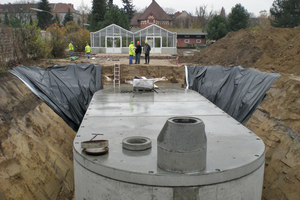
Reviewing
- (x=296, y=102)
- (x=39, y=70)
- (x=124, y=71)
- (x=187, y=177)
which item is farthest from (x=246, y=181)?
(x=124, y=71)

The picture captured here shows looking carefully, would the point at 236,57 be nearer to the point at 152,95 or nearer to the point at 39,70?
the point at 152,95

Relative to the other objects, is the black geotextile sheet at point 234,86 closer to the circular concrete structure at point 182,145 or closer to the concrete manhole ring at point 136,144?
the concrete manhole ring at point 136,144

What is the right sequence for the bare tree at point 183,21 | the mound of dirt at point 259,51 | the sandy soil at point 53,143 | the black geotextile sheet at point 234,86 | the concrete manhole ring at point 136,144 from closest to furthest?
the concrete manhole ring at point 136,144 → the sandy soil at point 53,143 → the black geotextile sheet at point 234,86 → the mound of dirt at point 259,51 → the bare tree at point 183,21

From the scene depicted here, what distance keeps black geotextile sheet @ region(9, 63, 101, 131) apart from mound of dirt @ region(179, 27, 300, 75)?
8.43m

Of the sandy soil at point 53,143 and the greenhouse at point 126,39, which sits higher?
the greenhouse at point 126,39

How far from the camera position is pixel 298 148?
6.79 meters

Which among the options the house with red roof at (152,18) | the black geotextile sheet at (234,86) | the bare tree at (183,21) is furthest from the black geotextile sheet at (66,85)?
the bare tree at (183,21)

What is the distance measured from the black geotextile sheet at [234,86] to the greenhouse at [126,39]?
16.1 metres

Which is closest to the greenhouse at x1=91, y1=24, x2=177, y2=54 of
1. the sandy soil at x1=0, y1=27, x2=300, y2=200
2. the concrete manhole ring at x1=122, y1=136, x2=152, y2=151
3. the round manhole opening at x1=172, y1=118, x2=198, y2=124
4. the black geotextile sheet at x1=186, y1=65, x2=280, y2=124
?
the black geotextile sheet at x1=186, y1=65, x2=280, y2=124

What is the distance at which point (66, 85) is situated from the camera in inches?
500

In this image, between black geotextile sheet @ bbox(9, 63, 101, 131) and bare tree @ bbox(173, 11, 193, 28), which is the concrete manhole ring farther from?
bare tree @ bbox(173, 11, 193, 28)

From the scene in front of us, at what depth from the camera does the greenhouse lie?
30141 mm

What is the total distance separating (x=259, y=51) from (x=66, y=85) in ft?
36.5

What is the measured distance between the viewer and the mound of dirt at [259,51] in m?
13.6
